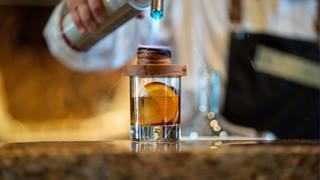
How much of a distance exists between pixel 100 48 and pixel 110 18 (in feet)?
1.75

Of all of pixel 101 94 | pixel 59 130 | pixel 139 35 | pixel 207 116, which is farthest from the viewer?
pixel 101 94

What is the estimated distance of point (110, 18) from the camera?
96 centimetres

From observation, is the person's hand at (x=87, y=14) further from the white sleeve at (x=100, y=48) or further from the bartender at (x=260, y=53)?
the bartender at (x=260, y=53)

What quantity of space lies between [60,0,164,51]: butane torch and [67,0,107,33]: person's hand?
0.04 feet

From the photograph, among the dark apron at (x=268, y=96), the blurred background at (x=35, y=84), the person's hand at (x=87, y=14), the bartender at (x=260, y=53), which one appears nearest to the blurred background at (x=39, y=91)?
the blurred background at (x=35, y=84)

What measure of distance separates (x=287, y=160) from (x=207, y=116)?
1246 millimetres

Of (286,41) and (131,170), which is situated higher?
(286,41)

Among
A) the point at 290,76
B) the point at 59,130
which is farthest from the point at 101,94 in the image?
the point at 290,76

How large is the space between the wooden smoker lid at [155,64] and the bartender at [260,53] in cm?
108

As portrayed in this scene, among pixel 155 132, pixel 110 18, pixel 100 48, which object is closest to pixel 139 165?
pixel 155 132

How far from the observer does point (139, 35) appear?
1232 millimetres

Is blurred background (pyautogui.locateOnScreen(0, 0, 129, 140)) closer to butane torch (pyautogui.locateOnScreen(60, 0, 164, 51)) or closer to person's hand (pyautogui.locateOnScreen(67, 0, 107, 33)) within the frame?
butane torch (pyautogui.locateOnScreen(60, 0, 164, 51))

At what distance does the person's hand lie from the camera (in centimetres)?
98

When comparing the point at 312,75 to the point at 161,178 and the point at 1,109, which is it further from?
the point at 161,178
